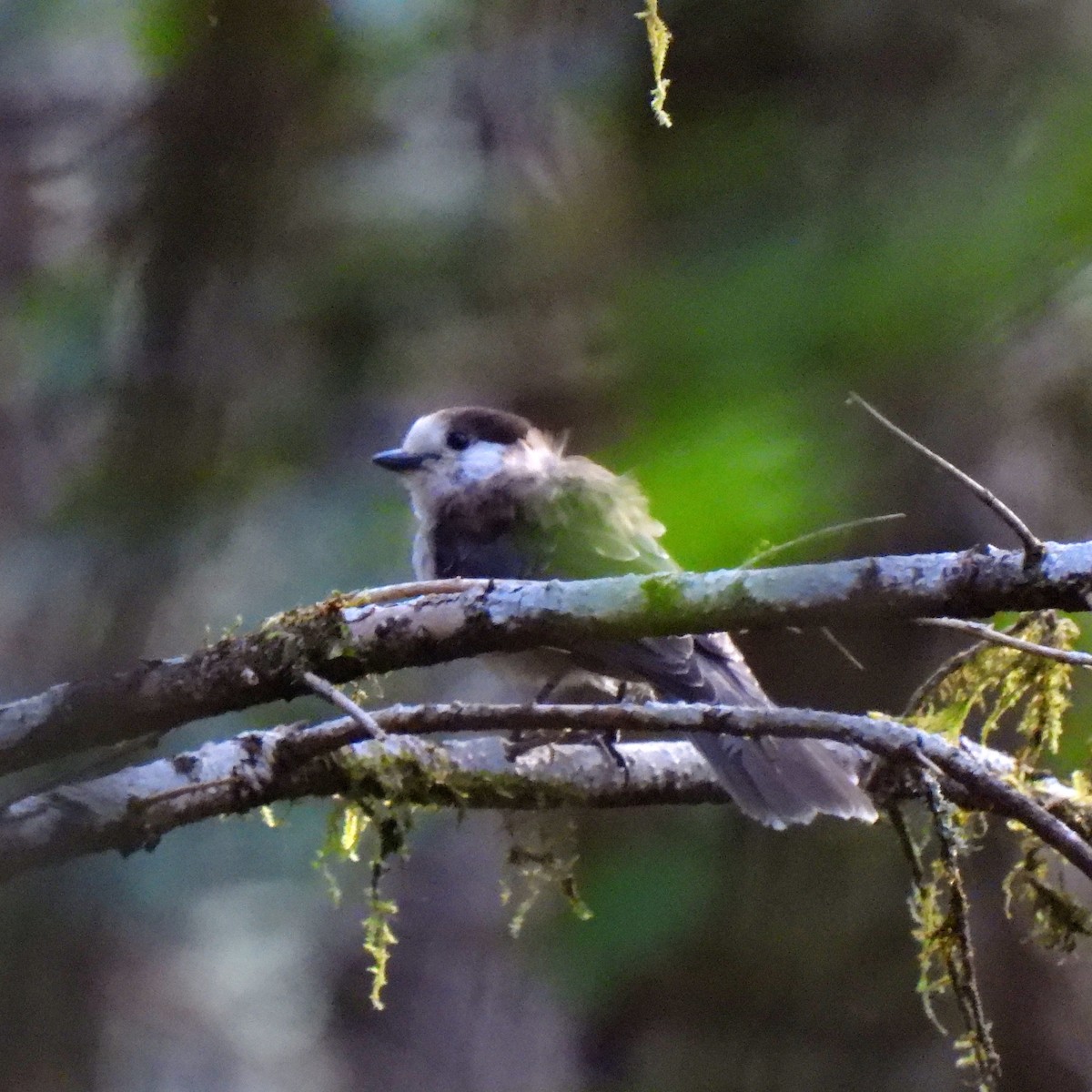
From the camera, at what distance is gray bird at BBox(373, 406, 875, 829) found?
276 cm

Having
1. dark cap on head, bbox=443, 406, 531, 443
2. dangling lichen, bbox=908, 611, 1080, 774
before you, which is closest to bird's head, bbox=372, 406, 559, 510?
dark cap on head, bbox=443, 406, 531, 443

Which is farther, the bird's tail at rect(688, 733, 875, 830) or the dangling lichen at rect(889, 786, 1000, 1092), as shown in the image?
the bird's tail at rect(688, 733, 875, 830)

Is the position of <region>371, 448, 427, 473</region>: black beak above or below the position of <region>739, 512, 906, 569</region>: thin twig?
above

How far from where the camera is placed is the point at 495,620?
68.9 inches

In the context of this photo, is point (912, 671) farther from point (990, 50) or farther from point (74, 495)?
point (74, 495)

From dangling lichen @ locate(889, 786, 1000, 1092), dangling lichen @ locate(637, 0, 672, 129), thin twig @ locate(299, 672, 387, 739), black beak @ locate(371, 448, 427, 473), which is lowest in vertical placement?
dangling lichen @ locate(889, 786, 1000, 1092)

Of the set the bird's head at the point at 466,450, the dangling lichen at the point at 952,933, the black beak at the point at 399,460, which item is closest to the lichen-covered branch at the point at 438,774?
the dangling lichen at the point at 952,933

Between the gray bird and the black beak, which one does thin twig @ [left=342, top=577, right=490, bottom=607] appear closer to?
the gray bird

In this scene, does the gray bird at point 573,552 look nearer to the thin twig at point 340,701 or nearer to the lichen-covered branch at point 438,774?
the lichen-covered branch at point 438,774

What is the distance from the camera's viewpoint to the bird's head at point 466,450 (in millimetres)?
3979

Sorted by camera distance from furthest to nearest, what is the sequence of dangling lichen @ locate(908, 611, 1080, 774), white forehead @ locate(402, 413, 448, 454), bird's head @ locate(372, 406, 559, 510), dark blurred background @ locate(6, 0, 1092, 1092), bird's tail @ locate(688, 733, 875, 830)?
white forehead @ locate(402, 413, 448, 454) < bird's head @ locate(372, 406, 559, 510) < bird's tail @ locate(688, 733, 875, 830) < dangling lichen @ locate(908, 611, 1080, 774) < dark blurred background @ locate(6, 0, 1092, 1092)

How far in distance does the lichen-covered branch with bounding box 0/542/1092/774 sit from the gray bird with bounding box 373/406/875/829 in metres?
0.88

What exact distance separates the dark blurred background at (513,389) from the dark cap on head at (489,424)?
0.09 m

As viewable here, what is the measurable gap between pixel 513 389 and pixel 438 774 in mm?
2233
